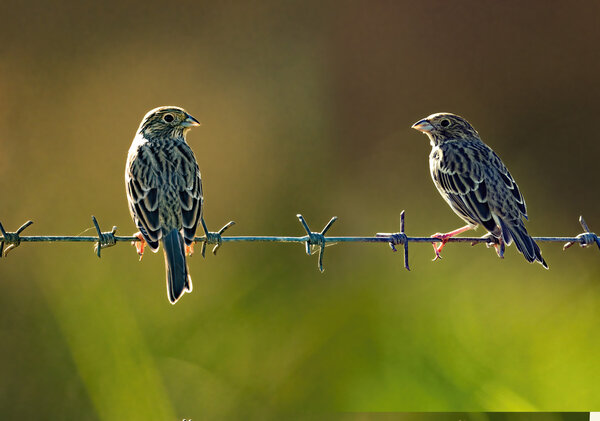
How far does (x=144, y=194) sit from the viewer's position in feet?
15.9

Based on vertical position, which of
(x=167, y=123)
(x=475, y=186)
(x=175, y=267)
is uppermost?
(x=167, y=123)

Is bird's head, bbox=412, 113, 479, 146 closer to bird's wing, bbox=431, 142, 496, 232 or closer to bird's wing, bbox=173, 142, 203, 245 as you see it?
bird's wing, bbox=431, 142, 496, 232

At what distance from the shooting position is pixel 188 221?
4.71 metres

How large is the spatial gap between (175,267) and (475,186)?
2.25 m

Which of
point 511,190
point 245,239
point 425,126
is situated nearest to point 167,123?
point 245,239

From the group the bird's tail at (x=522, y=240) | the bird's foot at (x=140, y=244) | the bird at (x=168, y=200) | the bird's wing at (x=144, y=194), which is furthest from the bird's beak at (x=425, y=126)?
the bird's foot at (x=140, y=244)

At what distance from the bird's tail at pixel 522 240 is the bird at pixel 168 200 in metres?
1.97

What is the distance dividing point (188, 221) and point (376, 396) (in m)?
2.25

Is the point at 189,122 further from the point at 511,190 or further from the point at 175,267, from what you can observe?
the point at 511,190

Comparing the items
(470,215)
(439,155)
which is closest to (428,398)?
(470,215)

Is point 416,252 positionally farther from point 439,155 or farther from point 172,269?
point 172,269

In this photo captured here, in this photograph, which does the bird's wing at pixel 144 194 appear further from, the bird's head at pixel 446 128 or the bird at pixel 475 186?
the bird's head at pixel 446 128

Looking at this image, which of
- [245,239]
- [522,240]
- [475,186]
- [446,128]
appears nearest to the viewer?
[245,239]

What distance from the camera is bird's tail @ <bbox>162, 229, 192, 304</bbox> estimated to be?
430cm
